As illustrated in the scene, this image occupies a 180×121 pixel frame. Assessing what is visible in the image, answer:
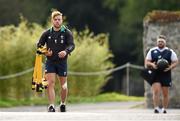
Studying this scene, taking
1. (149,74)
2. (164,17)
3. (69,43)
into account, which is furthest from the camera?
(164,17)

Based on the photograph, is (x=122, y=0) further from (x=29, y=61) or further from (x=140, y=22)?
(x=29, y=61)

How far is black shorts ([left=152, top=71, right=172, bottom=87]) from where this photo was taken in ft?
69.8

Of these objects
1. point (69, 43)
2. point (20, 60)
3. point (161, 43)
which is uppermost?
point (20, 60)

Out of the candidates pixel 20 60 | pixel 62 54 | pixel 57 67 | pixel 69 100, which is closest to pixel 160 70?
pixel 57 67

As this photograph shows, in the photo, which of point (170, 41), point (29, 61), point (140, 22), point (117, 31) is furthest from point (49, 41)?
point (117, 31)

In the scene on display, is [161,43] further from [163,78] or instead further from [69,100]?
[69,100]

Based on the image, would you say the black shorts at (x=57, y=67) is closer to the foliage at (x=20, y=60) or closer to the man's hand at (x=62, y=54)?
the man's hand at (x=62, y=54)

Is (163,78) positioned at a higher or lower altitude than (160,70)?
lower

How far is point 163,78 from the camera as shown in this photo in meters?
21.3

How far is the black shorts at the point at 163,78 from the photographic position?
21.3 metres

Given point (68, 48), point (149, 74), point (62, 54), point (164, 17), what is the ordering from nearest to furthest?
1. point (62, 54)
2. point (68, 48)
3. point (149, 74)
4. point (164, 17)

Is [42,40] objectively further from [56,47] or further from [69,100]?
[69,100]

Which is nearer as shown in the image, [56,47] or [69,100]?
[56,47]

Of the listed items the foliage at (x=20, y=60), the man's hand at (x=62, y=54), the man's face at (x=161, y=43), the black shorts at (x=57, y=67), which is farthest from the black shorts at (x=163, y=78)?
the foliage at (x=20, y=60)
